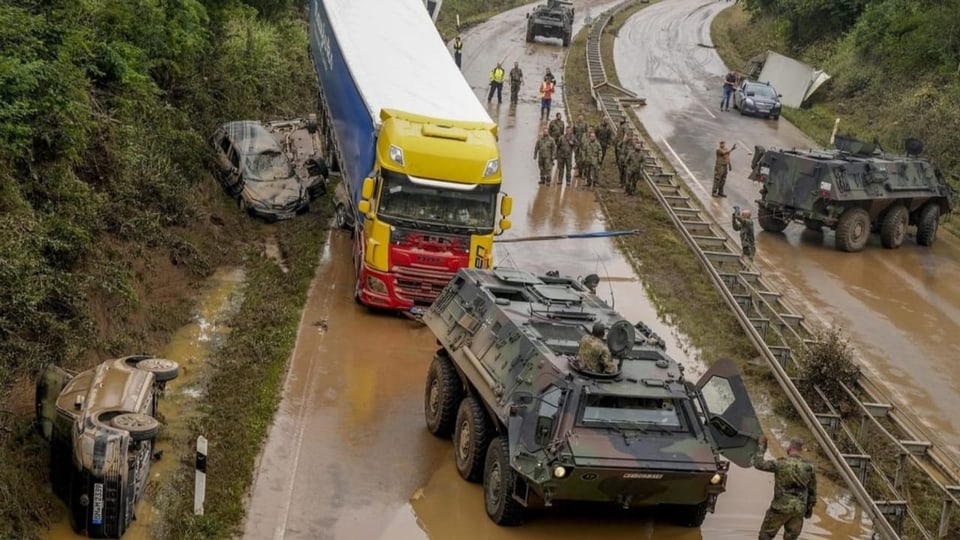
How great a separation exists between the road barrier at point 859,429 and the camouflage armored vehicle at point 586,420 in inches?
79.4

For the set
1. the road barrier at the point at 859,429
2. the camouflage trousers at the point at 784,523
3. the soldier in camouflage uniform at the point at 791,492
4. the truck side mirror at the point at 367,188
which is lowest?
the road barrier at the point at 859,429

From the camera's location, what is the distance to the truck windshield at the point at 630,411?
37.5ft

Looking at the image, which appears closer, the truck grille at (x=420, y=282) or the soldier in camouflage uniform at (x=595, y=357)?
the soldier in camouflage uniform at (x=595, y=357)

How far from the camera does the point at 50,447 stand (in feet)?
37.7

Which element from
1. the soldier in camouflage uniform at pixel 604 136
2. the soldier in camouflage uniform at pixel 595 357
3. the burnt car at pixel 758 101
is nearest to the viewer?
the soldier in camouflage uniform at pixel 595 357

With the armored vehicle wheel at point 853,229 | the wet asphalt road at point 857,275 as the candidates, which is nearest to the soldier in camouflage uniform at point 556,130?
the wet asphalt road at point 857,275

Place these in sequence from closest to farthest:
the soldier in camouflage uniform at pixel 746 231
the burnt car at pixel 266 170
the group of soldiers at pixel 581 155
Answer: the soldier in camouflage uniform at pixel 746 231 < the burnt car at pixel 266 170 < the group of soldiers at pixel 581 155

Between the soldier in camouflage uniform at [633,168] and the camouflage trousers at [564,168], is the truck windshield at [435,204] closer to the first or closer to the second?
the soldier in camouflage uniform at [633,168]

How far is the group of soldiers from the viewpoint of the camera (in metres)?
27.1

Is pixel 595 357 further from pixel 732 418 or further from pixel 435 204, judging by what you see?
pixel 435 204

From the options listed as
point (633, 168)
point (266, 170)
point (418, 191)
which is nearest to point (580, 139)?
point (633, 168)

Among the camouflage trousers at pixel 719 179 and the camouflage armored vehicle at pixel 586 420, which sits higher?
the camouflage armored vehicle at pixel 586 420

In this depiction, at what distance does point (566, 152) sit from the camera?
27.5 m

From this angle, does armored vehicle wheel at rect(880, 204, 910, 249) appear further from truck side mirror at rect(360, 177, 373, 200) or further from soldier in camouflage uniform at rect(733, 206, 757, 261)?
truck side mirror at rect(360, 177, 373, 200)
